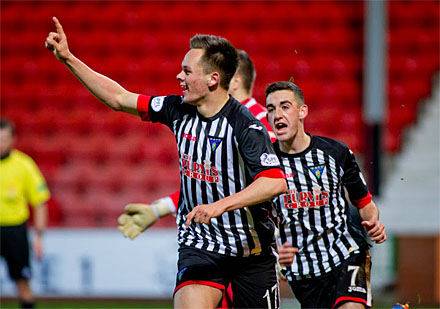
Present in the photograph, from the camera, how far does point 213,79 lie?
12.2 ft

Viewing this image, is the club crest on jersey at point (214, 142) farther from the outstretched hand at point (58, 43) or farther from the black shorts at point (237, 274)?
the outstretched hand at point (58, 43)

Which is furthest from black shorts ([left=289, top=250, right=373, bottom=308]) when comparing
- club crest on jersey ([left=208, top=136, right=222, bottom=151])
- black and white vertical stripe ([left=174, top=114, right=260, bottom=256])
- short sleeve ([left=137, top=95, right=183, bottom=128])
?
short sleeve ([left=137, top=95, right=183, bottom=128])

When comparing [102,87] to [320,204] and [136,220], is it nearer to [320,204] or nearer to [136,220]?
[136,220]

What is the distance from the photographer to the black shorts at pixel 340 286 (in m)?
4.12

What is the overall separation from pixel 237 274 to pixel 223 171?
576mm

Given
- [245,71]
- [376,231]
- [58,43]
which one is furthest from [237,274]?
[245,71]

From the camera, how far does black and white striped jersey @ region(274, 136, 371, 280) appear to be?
13.7ft

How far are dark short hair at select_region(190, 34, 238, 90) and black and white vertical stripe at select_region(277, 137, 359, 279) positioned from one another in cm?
75

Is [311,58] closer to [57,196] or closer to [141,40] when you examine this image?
[141,40]

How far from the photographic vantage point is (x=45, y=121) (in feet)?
39.3

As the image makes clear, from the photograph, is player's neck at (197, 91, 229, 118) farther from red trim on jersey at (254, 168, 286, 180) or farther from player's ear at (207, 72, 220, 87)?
red trim on jersey at (254, 168, 286, 180)

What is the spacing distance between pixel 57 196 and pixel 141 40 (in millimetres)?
3791

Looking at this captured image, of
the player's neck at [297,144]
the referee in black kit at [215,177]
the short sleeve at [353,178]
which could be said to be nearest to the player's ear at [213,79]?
the referee in black kit at [215,177]

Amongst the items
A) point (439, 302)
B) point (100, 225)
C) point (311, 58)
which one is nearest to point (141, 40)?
point (311, 58)
